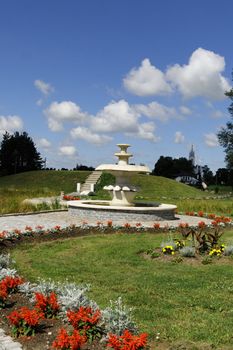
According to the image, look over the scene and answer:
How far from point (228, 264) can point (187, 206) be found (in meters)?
15.1

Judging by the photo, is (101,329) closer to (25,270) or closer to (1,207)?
(25,270)

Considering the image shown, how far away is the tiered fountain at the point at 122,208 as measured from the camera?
59.1 ft

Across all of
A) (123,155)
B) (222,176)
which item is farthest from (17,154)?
(123,155)

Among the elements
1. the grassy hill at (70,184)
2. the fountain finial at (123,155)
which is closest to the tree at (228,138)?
the grassy hill at (70,184)

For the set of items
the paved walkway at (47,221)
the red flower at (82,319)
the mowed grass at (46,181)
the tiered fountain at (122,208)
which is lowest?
the red flower at (82,319)

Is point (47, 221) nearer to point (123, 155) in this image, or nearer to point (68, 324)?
point (123, 155)

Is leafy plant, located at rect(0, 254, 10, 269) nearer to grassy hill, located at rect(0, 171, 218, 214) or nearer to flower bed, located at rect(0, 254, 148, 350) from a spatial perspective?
flower bed, located at rect(0, 254, 148, 350)

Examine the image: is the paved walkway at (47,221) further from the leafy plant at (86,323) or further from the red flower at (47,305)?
the leafy plant at (86,323)

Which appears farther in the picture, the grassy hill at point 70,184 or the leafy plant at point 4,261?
the grassy hill at point 70,184

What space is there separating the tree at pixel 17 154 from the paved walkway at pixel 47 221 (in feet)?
163

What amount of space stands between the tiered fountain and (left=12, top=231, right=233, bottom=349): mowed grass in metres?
5.15

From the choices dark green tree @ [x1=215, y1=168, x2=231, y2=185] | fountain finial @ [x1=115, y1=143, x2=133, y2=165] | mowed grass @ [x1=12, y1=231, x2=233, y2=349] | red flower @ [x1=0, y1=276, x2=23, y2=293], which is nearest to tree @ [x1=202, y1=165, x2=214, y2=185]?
dark green tree @ [x1=215, y1=168, x2=231, y2=185]

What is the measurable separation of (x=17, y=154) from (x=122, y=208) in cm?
5289

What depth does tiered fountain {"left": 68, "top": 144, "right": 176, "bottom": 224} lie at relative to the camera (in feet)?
59.1
